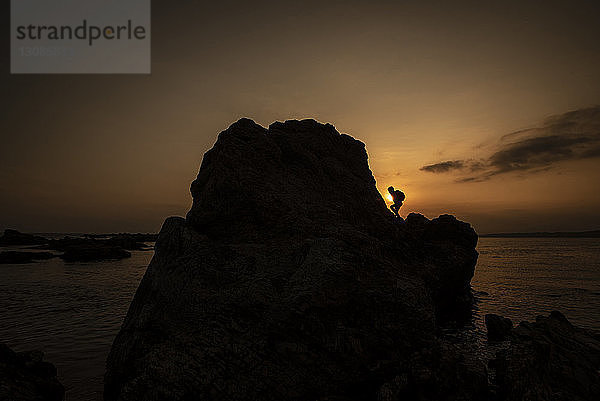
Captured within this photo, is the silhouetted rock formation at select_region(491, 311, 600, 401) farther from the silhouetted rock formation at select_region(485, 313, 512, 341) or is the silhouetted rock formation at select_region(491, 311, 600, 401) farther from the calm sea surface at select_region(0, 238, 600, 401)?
the calm sea surface at select_region(0, 238, 600, 401)

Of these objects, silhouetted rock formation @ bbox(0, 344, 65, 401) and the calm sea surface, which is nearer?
silhouetted rock formation @ bbox(0, 344, 65, 401)

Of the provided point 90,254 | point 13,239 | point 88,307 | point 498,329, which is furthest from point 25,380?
point 13,239

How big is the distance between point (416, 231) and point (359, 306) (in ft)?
50.0

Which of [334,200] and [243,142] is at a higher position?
[243,142]

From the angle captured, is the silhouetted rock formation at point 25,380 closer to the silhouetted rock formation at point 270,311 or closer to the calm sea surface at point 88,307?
the calm sea surface at point 88,307

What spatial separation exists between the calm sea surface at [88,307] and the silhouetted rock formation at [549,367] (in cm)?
868

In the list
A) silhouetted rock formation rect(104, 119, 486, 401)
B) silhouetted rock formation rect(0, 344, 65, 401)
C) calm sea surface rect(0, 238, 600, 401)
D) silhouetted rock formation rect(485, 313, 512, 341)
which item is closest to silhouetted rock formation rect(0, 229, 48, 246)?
calm sea surface rect(0, 238, 600, 401)

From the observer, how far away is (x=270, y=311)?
8.72 m

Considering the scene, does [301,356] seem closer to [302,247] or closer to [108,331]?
[302,247]

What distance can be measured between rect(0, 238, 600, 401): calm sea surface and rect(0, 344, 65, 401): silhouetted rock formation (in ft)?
3.07

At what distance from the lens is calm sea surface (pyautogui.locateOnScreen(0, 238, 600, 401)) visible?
1259 cm

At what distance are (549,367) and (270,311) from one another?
24.9 feet

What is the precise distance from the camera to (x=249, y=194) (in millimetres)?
11688

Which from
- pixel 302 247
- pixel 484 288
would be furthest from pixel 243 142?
pixel 484 288
